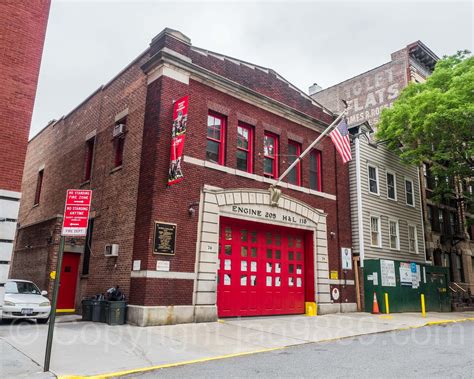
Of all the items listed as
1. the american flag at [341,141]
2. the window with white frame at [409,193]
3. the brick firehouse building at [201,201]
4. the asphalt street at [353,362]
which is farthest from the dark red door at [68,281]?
the window with white frame at [409,193]

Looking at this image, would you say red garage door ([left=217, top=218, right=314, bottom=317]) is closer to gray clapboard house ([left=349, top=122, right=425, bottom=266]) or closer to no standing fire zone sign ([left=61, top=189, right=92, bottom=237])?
gray clapboard house ([left=349, top=122, right=425, bottom=266])

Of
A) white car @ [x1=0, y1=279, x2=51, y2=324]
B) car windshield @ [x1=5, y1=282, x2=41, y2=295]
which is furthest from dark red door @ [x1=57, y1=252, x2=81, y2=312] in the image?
white car @ [x1=0, y1=279, x2=51, y2=324]

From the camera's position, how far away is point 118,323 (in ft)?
42.5

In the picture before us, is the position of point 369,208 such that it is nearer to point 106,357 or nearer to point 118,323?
point 118,323

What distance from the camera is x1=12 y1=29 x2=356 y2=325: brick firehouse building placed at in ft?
45.6

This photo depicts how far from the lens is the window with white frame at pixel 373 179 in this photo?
23312 mm

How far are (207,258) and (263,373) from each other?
7.31 m

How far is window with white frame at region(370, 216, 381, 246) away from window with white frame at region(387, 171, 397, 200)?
246 cm

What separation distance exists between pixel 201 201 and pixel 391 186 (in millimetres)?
14734

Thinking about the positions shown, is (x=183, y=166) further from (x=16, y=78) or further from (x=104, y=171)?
(x=16, y=78)

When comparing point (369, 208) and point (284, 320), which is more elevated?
point (369, 208)

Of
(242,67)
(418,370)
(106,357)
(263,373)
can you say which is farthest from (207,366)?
(242,67)

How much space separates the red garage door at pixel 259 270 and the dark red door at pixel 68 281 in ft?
23.7

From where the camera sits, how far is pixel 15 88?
34.1 ft
